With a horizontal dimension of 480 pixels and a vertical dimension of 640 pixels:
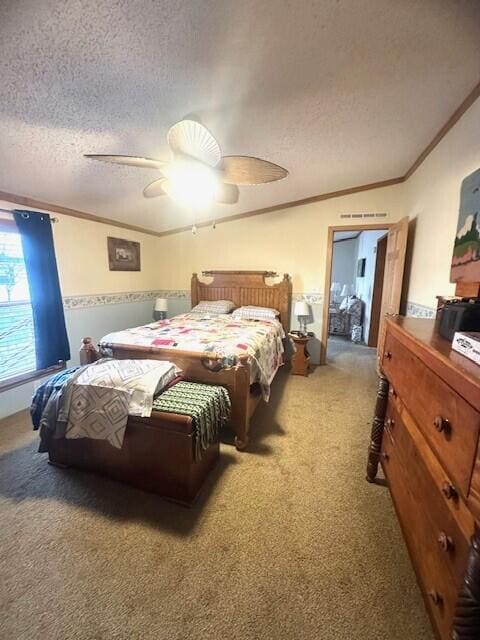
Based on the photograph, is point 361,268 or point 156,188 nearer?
point 156,188

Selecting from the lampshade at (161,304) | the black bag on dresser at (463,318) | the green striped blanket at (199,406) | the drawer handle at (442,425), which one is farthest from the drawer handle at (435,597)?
the lampshade at (161,304)

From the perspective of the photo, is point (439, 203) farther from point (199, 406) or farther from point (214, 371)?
point (199, 406)

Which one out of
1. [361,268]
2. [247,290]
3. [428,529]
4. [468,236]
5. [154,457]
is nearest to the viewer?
[428,529]

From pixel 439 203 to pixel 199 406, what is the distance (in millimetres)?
2528

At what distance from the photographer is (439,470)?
903mm

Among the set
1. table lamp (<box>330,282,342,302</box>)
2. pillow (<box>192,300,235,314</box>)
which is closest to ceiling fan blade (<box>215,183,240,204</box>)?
pillow (<box>192,300,235,314</box>)

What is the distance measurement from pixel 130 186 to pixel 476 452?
3.15 metres

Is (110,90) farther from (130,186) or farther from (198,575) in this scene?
(198,575)

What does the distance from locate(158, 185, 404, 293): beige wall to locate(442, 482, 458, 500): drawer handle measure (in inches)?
130

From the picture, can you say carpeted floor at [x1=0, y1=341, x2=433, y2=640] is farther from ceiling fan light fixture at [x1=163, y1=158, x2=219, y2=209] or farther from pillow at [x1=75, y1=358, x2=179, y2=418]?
ceiling fan light fixture at [x1=163, y1=158, x2=219, y2=209]

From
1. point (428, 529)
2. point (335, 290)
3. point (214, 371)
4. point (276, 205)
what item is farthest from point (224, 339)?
point (335, 290)

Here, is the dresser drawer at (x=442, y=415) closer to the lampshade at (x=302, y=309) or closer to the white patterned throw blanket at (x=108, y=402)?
the white patterned throw blanket at (x=108, y=402)

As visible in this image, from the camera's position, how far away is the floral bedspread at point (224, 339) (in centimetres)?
227

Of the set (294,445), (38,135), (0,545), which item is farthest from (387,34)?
(0,545)
